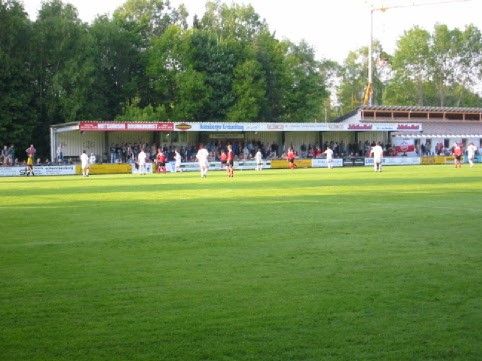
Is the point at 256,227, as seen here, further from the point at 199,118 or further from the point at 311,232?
the point at 199,118

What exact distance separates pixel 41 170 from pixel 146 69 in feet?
90.0

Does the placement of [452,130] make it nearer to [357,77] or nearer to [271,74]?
[271,74]

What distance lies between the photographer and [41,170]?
160ft

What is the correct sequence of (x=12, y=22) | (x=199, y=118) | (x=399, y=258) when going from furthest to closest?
(x=199, y=118), (x=12, y=22), (x=399, y=258)

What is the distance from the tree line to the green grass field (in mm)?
49413

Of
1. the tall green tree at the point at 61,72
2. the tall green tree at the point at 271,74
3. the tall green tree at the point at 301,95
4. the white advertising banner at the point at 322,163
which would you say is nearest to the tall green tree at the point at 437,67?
the tall green tree at the point at 301,95

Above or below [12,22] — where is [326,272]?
below

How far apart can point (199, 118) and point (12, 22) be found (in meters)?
21.1

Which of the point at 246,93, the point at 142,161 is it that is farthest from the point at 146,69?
the point at 142,161

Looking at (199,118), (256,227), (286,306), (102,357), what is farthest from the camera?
(199,118)

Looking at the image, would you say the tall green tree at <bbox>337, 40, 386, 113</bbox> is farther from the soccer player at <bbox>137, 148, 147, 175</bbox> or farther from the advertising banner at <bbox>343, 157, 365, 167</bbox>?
the soccer player at <bbox>137, 148, 147, 175</bbox>

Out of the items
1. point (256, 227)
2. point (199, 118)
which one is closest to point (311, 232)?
point (256, 227)

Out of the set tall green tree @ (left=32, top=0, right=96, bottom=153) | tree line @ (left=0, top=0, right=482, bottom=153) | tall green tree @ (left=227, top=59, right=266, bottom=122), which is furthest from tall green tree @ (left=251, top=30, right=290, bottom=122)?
tall green tree @ (left=32, top=0, right=96, bottom=153)

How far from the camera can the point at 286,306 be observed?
7047mm
